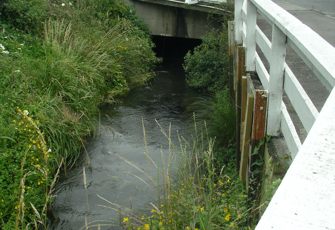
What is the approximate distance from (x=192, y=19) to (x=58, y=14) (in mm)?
4043

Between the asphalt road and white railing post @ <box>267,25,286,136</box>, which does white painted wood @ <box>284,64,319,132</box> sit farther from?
the asphalt road

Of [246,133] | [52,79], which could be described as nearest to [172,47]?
[52,79]

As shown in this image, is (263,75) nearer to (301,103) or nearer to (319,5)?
(301,103)

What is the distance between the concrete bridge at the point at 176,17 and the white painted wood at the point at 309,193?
11.3 metres

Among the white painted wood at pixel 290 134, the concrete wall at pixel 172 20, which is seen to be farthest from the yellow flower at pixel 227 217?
the concrete wall at pixel 172 20

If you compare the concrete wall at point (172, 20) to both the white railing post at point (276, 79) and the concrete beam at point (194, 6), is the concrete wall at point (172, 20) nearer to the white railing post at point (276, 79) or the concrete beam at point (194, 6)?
the concrete beam at point (194, 6)

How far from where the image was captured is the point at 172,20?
1361 centimetres

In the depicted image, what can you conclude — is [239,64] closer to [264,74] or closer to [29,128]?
[264,74]

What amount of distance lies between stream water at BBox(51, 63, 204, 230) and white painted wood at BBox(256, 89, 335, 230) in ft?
8.23

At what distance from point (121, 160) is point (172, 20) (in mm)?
7233

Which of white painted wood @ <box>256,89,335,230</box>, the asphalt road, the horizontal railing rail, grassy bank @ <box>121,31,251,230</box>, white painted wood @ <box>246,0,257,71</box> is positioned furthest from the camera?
the asphalt road

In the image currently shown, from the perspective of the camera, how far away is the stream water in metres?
5.75

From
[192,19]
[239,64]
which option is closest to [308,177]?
[239,64]

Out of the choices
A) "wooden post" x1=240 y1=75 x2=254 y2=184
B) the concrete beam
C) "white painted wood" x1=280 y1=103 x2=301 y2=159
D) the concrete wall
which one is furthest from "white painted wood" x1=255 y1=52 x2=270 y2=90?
the concrete wall
